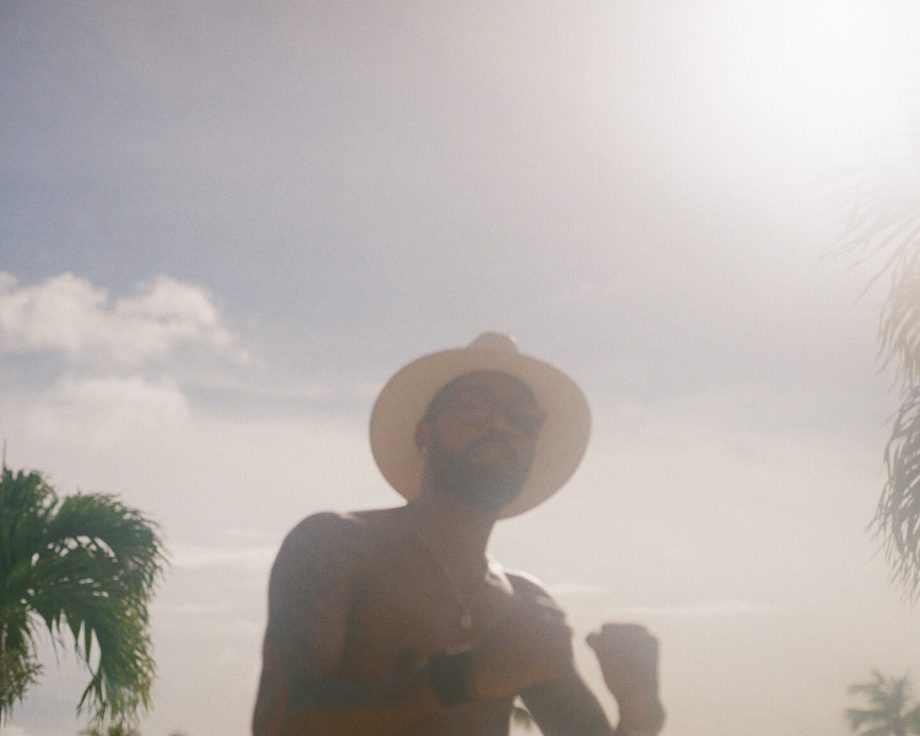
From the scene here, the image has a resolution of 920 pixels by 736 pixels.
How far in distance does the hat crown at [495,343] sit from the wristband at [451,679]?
134cm

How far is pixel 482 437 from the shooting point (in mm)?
3129

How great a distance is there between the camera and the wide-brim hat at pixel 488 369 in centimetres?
347

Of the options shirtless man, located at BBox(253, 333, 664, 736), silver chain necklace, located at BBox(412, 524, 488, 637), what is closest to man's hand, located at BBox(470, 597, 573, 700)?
shirtless man, located at BBox(253, 333, 664, 736)

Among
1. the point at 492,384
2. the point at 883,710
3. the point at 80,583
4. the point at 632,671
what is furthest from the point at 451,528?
the point at 883,710

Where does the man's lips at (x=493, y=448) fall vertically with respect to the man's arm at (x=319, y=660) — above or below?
above

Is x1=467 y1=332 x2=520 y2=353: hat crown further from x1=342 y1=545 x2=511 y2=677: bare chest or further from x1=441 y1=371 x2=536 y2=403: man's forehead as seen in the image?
x1=342 y1=545 x2=511 y2=677: bare chest

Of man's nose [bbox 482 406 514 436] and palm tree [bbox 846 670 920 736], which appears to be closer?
man's nose [bbox 482 406 514 436]

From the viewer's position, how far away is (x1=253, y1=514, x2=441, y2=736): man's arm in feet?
7.89

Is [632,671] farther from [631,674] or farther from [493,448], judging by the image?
[493,448]

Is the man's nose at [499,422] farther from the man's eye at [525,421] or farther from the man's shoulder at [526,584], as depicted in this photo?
the man's shoulder at [526,584]

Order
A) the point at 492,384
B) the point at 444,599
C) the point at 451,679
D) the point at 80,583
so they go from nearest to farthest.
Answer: the point at 451,679 → the point at 444,599 → the point at 492,384 → the point at 80,583

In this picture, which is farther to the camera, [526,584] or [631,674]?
[526,584]

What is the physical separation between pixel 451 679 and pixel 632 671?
68 cm

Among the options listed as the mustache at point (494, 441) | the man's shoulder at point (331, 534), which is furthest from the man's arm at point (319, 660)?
the mustache at point (494, 441)
